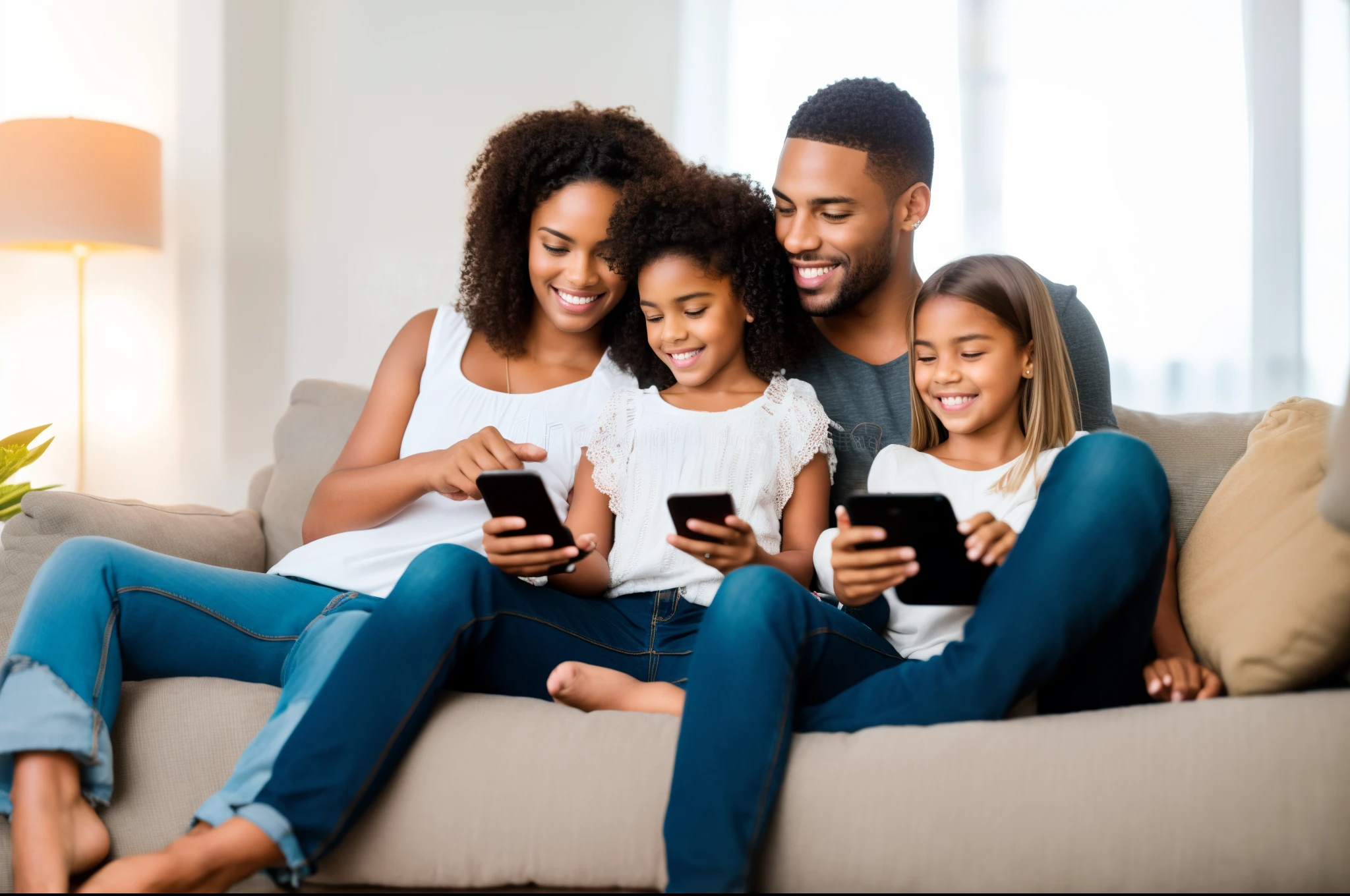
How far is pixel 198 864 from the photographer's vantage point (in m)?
0.98

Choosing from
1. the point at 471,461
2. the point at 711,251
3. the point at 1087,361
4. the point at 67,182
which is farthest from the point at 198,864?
the point at 67,182

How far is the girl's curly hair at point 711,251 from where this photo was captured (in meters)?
1.61

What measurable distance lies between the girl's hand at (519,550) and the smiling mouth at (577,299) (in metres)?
0.50

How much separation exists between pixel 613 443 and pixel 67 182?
2.05 m

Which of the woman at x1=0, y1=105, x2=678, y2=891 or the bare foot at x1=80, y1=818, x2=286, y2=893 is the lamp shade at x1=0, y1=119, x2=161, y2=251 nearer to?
the woman at x1=0, y1=105, x2=678, y2=891

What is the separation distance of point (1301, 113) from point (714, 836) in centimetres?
309

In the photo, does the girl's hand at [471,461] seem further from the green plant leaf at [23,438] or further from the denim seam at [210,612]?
the green plant leaf at [23,438]

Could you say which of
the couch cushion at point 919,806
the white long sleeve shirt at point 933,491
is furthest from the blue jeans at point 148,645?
the white long sleeve shirt at point 933,491

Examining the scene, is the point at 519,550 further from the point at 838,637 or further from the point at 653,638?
the point at 838,637

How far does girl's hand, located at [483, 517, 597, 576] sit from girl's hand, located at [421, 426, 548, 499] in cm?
13

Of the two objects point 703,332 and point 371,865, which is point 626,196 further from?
point 371,865

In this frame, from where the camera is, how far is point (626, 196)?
1.65 metres

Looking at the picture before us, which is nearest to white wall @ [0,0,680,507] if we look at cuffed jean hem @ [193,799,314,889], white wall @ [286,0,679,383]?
white wall @ [286,0,679,383]

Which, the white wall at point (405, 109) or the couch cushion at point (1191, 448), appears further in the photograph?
the white wall at point (405, 109)
